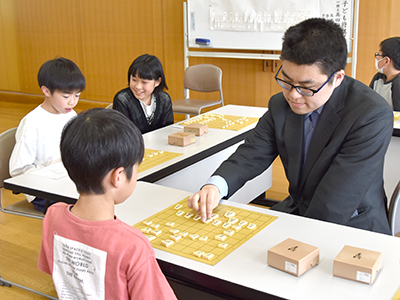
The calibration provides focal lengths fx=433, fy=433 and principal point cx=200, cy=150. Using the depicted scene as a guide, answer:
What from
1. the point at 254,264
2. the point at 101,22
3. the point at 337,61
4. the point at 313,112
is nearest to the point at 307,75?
the point at 337,61

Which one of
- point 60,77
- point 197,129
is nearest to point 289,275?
point 197,129

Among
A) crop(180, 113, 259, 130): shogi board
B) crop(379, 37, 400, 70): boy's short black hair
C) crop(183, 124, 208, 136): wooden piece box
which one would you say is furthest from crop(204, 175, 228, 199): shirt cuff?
crop(379, 37, 400, 70): boy's short black hair

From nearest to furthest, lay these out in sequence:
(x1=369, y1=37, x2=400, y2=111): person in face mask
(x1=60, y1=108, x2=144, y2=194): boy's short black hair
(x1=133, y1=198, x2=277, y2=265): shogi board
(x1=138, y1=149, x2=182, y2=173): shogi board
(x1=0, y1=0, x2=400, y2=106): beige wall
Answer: (x1=60, y1=108, x2=144, y2=194): boy's short black hair → (x1=133, y1=198, x2=277, y2=265): shogi board → (x1=138, y1=149, x2=182, y2=173): shogi board → (x1=369, y1=37, x2=400, y2=111): person in face mask → (x1=0, y1=0, x2=400, y2=106): beige wall

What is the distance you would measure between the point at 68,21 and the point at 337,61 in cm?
624

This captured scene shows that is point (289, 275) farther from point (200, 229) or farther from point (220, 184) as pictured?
point (220, 184)

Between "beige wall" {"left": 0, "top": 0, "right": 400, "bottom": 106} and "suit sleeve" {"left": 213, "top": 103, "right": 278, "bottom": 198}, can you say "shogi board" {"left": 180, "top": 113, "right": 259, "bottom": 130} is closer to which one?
"suit sleeve" {"left": 213, "top": 103, "right": 278, "bottom": 198}

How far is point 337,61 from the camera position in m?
1.43

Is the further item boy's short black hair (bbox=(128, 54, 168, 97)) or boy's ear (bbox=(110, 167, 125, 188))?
boy's short black hair (bbox=(128, 54, 168, 97))

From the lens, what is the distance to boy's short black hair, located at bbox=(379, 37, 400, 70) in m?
3.55

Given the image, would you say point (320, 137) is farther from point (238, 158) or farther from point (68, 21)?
point (68, 21)

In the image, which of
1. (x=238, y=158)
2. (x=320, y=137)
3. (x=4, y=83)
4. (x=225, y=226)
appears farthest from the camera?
(x=4, y=83)

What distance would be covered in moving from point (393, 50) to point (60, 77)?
2.65 m

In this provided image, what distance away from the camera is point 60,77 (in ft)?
8.29

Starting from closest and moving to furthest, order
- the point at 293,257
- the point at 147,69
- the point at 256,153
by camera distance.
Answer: the point at 293,257 → the point at 256,153 → the point at 147,69
